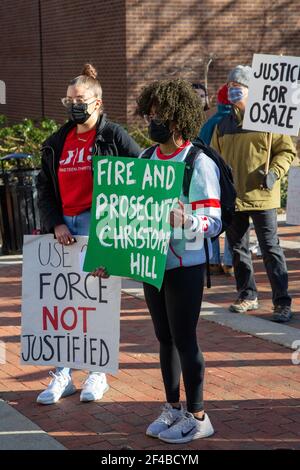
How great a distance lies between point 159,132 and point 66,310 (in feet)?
4.58

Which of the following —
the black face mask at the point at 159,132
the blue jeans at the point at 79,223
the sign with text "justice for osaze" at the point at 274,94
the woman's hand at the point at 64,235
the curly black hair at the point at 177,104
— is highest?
the sign with text "justice for osaze" at the point at 274,94

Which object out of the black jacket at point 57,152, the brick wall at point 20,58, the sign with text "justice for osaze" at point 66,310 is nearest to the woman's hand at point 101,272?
the sign with text "justice for osaze" at point 66,310

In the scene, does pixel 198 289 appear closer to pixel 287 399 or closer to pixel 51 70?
pixel 287 399

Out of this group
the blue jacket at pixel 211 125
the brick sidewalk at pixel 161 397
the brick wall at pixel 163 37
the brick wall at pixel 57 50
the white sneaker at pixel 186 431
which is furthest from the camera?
the brick wall at pixel 57 50

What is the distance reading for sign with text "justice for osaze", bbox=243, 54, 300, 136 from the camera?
667 cm

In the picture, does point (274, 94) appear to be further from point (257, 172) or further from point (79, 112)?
point (79, 112)

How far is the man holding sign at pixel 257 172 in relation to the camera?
22.1 ft

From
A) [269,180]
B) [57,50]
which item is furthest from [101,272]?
[57,50]

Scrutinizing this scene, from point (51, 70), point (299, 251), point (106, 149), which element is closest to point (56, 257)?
point (106, 149)

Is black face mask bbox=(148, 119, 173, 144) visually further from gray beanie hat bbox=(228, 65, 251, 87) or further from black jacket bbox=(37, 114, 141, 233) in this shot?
gray beanie hat bbox=(228, 65, 251, 87)

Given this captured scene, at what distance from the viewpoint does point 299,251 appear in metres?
9.65

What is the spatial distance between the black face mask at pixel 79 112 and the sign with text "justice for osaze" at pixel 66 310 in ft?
2.37

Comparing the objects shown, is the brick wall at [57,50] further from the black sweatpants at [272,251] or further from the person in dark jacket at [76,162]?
the person in dark jacket at [76,162]

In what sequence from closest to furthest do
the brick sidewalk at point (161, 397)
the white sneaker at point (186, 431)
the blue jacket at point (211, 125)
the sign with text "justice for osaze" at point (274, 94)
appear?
the white sneaker at point (186, 431) → the brick sidewalk at point (161, 397) → the sign with text "justice for osaze" at point (274, 94) → the blue jacket at point (211, 125)
